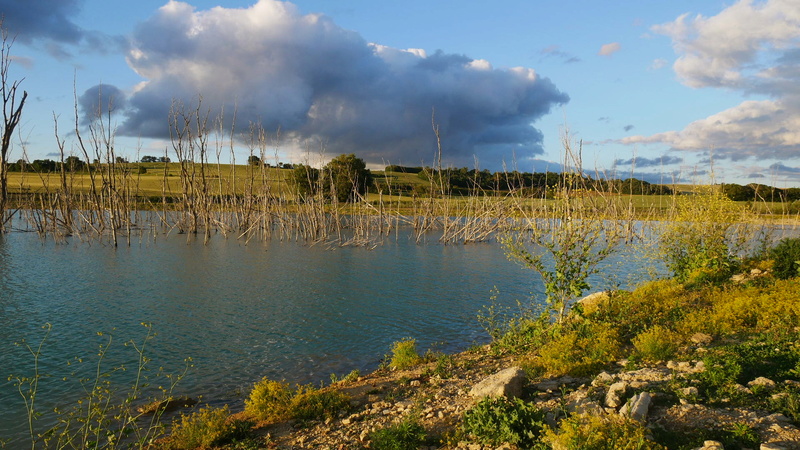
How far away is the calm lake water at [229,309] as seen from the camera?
11.4 meters

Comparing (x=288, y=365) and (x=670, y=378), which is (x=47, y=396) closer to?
(x=288, y=365)

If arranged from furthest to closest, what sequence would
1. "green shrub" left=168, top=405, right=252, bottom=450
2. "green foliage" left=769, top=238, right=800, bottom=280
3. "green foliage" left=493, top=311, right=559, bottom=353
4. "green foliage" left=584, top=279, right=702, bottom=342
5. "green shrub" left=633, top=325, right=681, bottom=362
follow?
"green foliage" left=769, top=238, right=800, bottom=280 → "green foliage" left=584, top=279, right=702, bottom=342 → "green foliage" left=493, top=311, right=559, bottom=353 → "green shrub" left=633, top=325, right=681, bottom=362 → "green shrub" left=168, top=405, right=252, bottom=450

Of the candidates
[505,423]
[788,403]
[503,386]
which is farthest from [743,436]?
[503,386]

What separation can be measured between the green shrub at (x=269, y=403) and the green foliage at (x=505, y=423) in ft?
10.3

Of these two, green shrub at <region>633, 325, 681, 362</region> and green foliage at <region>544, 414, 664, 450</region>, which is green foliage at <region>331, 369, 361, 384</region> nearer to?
green foliage at <region>544, 414, 664, 450</region>

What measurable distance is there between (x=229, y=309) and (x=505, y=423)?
13155 millimetres

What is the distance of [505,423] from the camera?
20.3 ft

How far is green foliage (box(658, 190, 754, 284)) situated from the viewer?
54.1ft

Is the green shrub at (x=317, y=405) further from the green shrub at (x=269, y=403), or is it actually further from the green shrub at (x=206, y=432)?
the green shrub at (x=206, y=432)

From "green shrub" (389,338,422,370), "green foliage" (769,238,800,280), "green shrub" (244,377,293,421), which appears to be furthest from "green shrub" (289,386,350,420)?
"green foliage" (769,238,800,280)

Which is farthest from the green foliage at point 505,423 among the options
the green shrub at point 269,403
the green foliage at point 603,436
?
the green shrub at point 269,403

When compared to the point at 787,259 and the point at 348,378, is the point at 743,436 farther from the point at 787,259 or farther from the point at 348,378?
the point at 787,259

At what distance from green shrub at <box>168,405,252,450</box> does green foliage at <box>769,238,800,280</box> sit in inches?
644

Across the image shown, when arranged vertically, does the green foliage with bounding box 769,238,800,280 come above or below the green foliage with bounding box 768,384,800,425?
above
